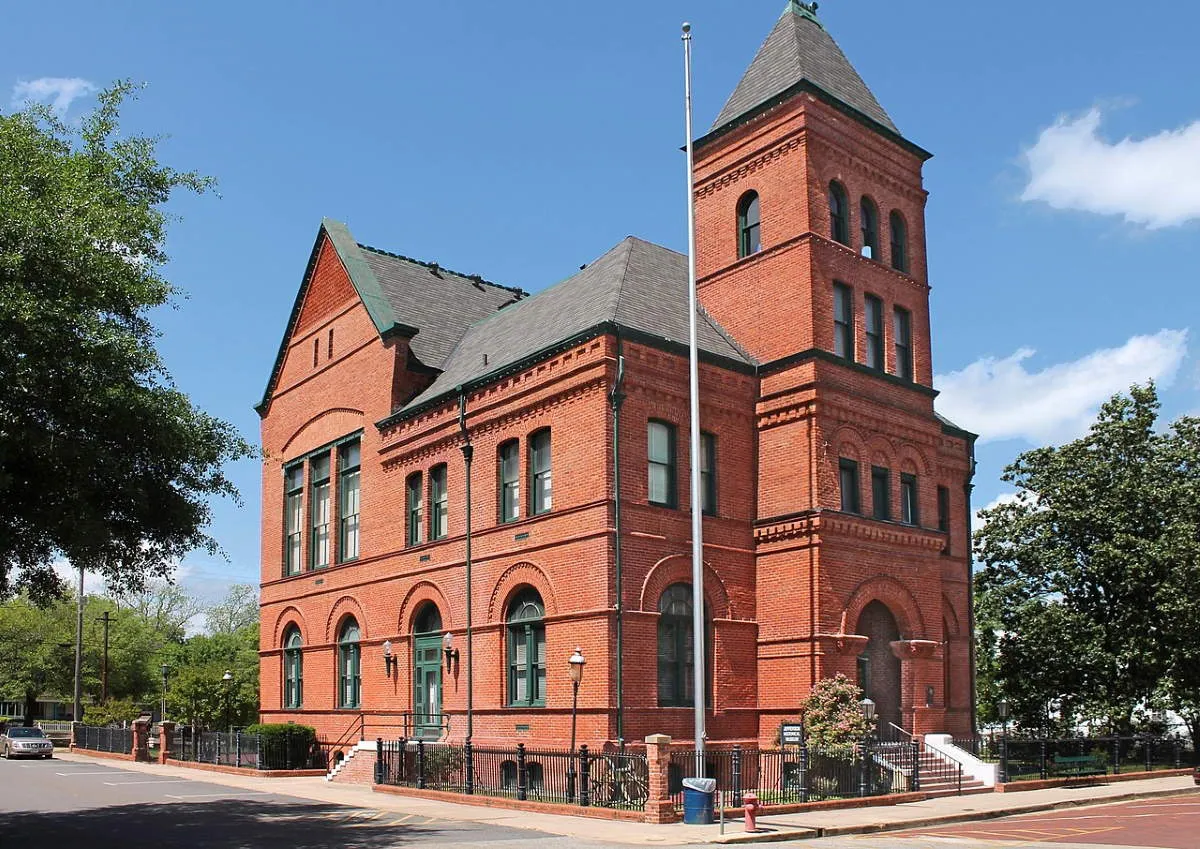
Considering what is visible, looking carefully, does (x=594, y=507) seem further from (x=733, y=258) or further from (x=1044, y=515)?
(x=1044, y=515)

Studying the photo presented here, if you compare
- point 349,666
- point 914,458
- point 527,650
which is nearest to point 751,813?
point 527,650

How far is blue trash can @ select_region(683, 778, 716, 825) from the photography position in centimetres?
2102

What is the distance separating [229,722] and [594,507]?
2483cm

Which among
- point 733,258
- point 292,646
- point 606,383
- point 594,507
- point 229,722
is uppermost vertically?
point 733,258

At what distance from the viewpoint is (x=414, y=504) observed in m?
33.3

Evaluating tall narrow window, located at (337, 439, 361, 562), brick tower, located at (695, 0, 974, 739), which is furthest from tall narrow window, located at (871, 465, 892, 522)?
tall narrow window, located at (337, 439, 361, 562)

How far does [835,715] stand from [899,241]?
13.8m

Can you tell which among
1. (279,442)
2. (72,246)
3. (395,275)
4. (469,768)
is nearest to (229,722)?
(279,442)

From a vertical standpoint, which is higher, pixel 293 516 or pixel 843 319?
pixel 843 319

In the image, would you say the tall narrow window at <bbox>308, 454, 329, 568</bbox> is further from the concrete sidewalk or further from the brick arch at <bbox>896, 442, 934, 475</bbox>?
the brick arch at <bbox>896, 442, 934, 475</bbox>

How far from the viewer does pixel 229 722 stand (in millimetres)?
45125

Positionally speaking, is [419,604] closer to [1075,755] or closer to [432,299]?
[432,299]

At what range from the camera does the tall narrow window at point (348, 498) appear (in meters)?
36.0

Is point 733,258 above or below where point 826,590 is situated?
above
